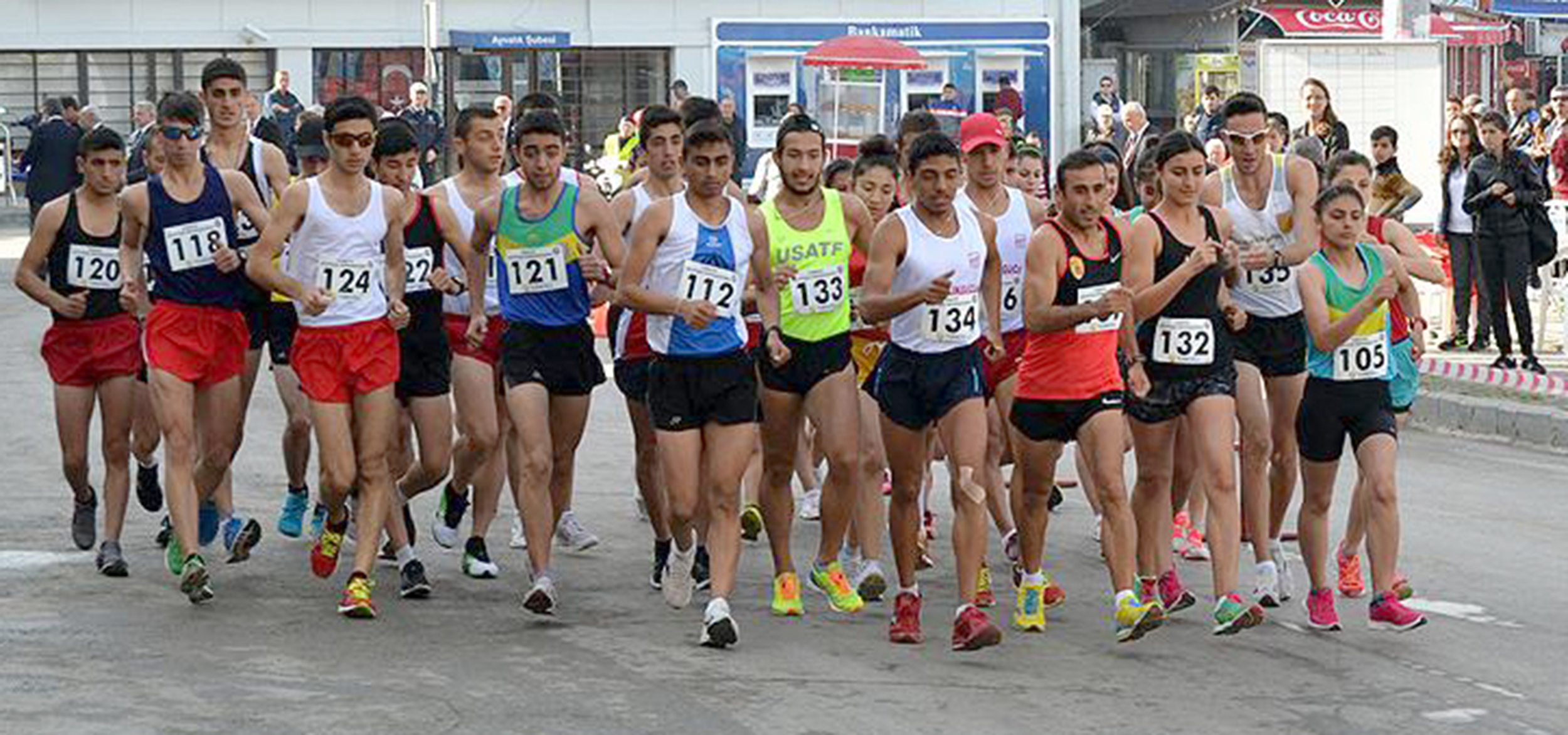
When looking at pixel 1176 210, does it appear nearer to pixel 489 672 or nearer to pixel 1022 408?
pixel 1022 408

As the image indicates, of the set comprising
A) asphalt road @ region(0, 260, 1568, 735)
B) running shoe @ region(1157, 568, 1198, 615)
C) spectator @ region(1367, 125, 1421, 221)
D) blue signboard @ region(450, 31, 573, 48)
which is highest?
blue signboard @ region(450, 31, 573, 48)

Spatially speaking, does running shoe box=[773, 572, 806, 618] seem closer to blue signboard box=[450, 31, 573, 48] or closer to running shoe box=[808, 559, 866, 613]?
running shoe box=[808, 559, 866, 613]

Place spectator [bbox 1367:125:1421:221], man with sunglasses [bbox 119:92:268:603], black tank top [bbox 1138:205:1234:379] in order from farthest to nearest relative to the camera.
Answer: spectator [bbox 1367:125:1421:221] → man with sunglasses [bbox 119:92:268:603] → black tank top [bbox 1138:205:1234:379]

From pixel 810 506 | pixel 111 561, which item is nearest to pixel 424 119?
pixel 810 506

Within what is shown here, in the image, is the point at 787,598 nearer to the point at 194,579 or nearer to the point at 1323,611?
the point at 1323,611

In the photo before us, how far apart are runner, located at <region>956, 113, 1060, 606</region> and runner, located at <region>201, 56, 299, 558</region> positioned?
289 centimetres

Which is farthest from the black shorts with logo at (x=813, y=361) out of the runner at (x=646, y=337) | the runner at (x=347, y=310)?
the runner at (x=347, y=310)

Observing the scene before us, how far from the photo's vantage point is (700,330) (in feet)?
33.8

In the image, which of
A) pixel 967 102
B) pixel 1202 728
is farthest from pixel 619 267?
pixel 967 102

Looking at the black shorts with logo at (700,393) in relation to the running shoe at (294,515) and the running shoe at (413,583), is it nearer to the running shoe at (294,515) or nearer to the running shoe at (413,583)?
the running shoe at (413,583)

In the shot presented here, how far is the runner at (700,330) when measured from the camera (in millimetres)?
10250

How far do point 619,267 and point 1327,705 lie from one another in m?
3.34

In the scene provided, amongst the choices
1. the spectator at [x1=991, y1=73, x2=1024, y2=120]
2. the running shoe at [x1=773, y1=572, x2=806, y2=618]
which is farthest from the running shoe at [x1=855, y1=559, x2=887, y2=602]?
the spectator at [x1=991, y1=73, x2=1024, y2=120]

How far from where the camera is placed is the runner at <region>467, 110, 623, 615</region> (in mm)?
A: 10742
